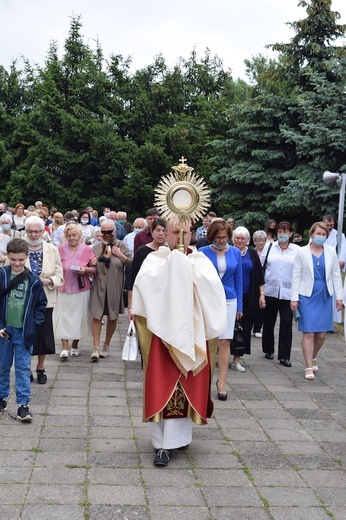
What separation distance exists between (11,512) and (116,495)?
0.74 m

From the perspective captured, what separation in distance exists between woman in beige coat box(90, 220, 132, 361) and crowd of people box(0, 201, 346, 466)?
0.02m

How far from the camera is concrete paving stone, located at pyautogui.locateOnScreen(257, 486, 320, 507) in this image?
531cm

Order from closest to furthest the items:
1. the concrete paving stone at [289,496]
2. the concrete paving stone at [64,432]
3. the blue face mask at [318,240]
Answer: the concrete paving stone at [289,496] → the concrete paving stone at [64,432] → the blue face mask at [318,240]

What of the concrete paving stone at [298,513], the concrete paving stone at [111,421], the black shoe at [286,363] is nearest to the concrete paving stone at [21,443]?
the concrete paving stone at [111,421]

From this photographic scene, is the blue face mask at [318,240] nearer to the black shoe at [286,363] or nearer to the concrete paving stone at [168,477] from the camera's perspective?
the black shoe at [286,363]

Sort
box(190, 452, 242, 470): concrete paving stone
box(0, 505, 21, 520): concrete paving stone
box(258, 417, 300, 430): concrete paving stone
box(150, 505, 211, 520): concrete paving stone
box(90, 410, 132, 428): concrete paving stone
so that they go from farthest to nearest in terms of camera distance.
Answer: box(258, 417, 300, 430): concrete paving stone, box(90, 410, 132, 428): concrete paving stone, box(190, 452, 242, 470): concrete paving stone, box(150, 505, 211, 520): concrete paving stone, box(0, 505, 21, 520): concrete paving stone

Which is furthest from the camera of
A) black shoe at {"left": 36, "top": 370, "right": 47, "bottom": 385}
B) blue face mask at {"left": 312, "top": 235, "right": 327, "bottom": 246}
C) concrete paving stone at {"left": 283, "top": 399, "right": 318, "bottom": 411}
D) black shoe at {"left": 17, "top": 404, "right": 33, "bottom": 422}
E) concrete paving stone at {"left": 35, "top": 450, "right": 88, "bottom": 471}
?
blue face mask at {"left": 312, "top": 235, "right": 327, "bottom": 246}

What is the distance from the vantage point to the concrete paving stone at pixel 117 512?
4922mm

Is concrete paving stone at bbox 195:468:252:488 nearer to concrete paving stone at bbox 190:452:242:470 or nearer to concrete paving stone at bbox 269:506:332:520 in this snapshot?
concrete paving stone at bbox 190:452:242:470

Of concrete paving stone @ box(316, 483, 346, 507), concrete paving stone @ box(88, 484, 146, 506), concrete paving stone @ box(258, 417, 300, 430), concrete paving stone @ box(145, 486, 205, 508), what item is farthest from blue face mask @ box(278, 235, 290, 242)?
concrete paving stone @ box(88, 484, 146, 506)

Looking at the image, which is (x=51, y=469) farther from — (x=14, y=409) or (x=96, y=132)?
(x=96, y=132)

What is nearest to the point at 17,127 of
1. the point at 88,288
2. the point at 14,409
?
→ the point at 88,288

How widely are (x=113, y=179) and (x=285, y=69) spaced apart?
12.8 m

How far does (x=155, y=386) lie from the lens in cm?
618
